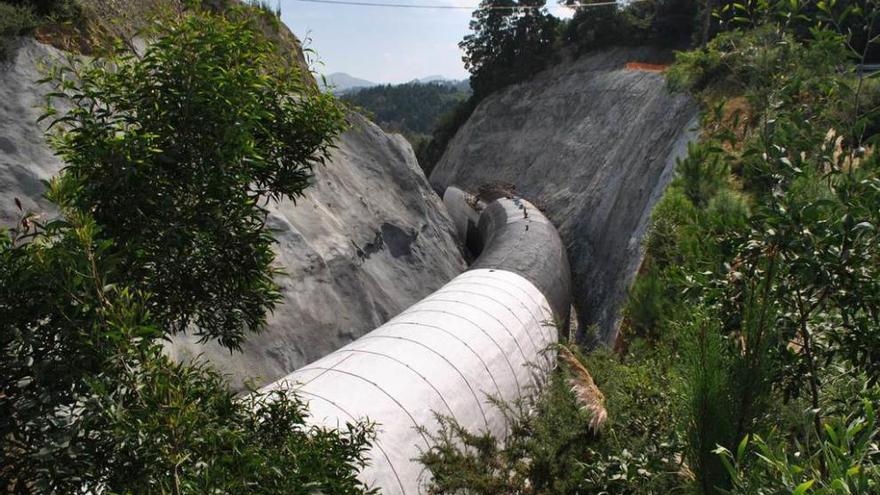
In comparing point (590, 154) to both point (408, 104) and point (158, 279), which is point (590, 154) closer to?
point (158, 279)

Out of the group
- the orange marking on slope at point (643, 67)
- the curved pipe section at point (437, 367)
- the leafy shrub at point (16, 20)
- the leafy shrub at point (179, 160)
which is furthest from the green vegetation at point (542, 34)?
the leafy shrub at point (179, 160)

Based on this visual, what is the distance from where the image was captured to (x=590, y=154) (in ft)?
108

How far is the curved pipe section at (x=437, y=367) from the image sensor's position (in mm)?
9703

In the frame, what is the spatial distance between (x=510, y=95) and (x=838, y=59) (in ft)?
144

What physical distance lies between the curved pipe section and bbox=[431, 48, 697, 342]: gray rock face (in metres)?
3.44

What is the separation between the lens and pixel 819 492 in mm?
2824

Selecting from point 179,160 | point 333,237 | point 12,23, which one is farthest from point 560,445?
point 12,23

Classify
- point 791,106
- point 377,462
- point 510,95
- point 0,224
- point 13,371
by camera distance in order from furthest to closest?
point 510,95 → point 0,224 → point 377,462 → point 791,106 → point 13,371

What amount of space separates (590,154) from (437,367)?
2375cm

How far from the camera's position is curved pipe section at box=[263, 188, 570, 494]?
31.8ft

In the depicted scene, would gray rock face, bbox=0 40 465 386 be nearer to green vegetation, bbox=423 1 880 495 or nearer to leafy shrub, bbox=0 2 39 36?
leafy shrub, bbox=0 2 39 36

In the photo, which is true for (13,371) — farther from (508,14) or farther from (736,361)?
(508,14)

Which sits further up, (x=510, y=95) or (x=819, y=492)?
(x=510, y=95)

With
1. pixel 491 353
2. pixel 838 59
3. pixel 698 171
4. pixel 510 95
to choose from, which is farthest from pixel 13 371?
pixel 510 95
